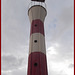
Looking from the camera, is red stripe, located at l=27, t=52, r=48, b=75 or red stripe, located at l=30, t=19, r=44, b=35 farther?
red stripe, located at l=30, t=19, r=44, b=35

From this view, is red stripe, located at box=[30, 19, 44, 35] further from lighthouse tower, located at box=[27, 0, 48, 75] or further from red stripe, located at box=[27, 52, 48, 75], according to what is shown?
red stripe, located at box=[27, 52, 48, 75]

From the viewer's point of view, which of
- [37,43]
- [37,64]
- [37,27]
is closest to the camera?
[37,64]

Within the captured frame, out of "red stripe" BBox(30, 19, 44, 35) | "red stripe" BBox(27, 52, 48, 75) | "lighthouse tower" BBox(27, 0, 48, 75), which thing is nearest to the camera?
"red stripe" BBox(27, 52, 48, 75)

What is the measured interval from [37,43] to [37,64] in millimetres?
2431

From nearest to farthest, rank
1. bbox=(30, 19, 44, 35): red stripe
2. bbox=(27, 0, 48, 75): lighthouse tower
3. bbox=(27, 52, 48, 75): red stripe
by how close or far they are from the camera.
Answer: bbox=(27, 52, 48, 75): red stripe → bbox=(27, 0, 48, 75): lighthouse tower → bbox=(30, 19, 44, 35): red stripe

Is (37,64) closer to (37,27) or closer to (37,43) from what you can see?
(37,43)

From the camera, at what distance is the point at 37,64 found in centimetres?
1770

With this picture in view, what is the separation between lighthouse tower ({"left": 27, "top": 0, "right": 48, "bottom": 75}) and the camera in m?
17.7

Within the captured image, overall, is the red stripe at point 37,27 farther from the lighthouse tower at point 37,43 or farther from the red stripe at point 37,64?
the red stripe at point 37,64

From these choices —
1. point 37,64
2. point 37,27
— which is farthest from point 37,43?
point 37,64

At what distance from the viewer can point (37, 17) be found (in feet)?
66.7

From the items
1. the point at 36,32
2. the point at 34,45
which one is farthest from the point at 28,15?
the point at 34,45

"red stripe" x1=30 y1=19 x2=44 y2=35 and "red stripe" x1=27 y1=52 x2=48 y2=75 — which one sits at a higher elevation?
"red stripe" x1=30 y1=19 x2=44 y2=35

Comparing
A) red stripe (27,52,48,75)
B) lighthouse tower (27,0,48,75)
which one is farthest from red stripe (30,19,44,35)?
red stripe (27,52,48,75)
